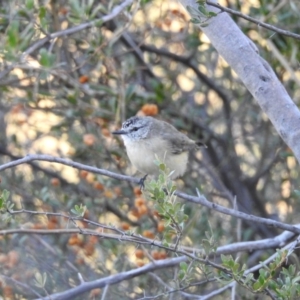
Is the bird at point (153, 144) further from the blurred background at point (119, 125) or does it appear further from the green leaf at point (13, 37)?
the green leaf at point (13, 37)

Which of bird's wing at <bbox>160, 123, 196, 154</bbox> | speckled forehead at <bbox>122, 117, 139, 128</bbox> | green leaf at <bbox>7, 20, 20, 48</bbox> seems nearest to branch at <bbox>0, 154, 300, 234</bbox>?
green leaf at <bbox>7, 20, 20, 48</bbox>

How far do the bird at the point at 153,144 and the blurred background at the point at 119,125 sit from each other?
142 mm

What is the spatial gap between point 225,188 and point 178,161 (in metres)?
0.72

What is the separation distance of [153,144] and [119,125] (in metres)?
0.35

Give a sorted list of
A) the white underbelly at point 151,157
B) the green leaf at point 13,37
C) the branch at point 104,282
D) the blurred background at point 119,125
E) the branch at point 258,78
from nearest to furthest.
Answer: the branch at point 258,78 < the branch at point 104,282 < the green leaf at point 13,37 < the white underbelly at point 151,157 < the blurred background at point 119,125

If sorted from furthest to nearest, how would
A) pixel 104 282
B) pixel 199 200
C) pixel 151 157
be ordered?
pixel 151 157
pixel 104 282
pixel 199 200

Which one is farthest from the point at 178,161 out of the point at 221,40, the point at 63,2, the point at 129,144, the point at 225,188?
the point at 221,40

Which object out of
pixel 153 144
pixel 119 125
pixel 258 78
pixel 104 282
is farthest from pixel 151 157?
pixel 258 78

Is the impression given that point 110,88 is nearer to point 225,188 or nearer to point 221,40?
point 225,188

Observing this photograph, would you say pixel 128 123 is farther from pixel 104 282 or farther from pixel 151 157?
Answer: pixel 104 282

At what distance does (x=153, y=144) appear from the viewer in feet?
16.1

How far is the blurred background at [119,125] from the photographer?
15.9ft

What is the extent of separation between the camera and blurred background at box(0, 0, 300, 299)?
15.9 feet

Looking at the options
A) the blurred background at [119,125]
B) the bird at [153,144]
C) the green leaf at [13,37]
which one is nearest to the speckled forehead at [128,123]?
the bird at [153,144]
